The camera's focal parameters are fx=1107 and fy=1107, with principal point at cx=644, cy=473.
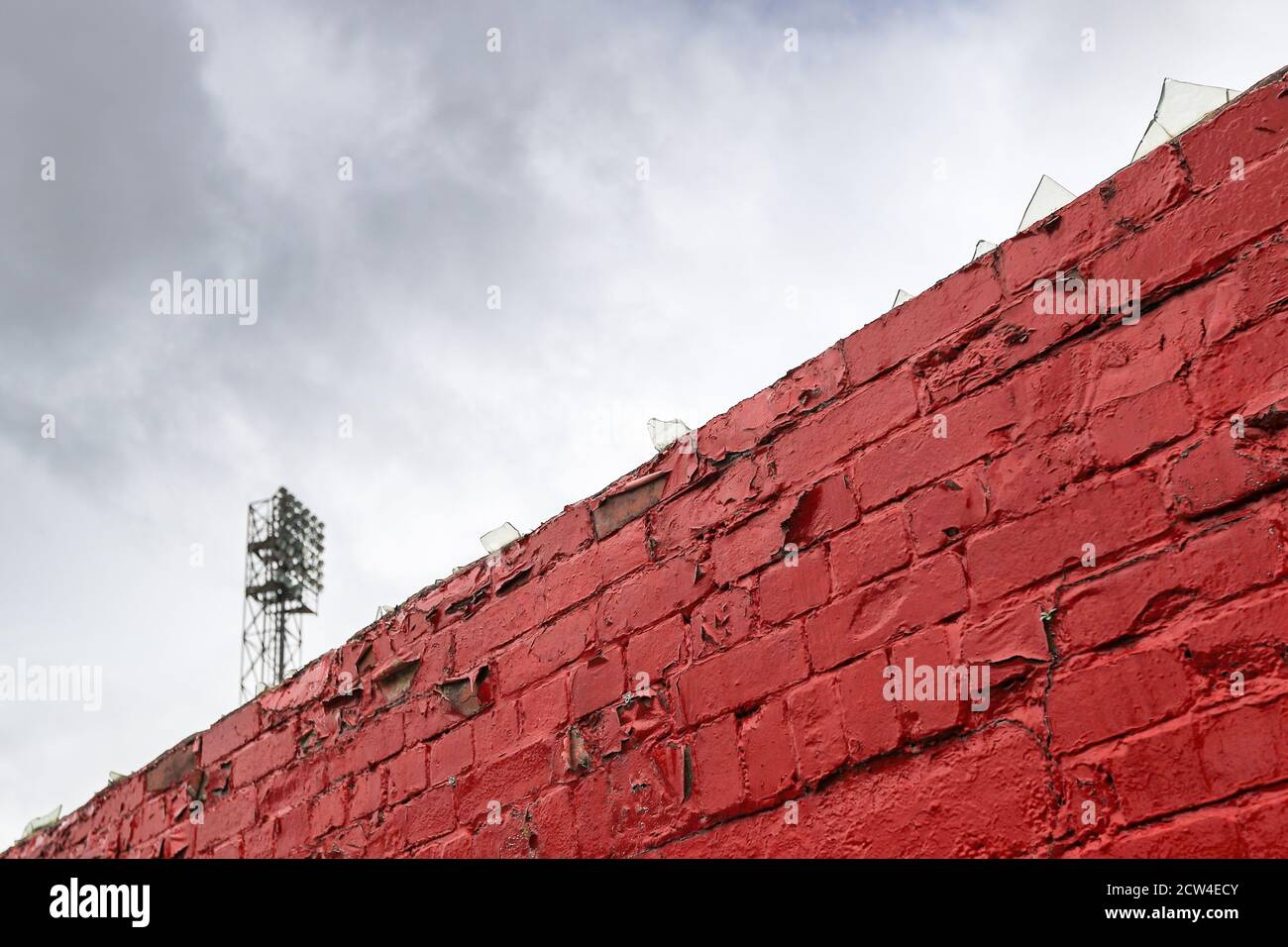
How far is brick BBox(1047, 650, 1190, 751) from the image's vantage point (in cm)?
257

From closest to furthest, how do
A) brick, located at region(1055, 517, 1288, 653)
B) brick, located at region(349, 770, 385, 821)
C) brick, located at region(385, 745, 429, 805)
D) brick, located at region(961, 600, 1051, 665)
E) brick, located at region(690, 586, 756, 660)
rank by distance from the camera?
1. brick, located at region(1055, 517, 1288, 653)
2. brick, located at region(961, 600, 1051, 665)
3. brick, located at region(690, 586, 756, 660)
4. brick, located at region(385, 745, 429, 805)
5. brick, located at region(349, 770, 385, 821)

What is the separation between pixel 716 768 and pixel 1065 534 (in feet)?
4.19

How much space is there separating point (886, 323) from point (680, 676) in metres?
1.32

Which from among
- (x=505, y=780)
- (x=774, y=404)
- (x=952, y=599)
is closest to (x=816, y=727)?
(x=952, y=599)

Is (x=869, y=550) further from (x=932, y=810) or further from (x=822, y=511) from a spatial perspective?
(x=932, y=810)

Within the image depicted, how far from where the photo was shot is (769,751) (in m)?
3.29

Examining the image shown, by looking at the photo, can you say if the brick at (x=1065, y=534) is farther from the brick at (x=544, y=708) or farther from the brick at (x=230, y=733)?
the brick at (x=230, y=733)

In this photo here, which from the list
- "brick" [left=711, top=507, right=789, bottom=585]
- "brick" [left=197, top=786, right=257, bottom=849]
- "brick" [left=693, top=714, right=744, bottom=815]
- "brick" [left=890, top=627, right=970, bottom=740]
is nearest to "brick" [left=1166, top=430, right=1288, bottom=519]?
"brick" [left=890, top=627, right=970, bottom=740]

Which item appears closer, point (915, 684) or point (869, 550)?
point (915, 684)

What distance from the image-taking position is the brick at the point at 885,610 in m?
3.04

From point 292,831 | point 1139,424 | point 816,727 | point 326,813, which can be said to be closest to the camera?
point 1139,424

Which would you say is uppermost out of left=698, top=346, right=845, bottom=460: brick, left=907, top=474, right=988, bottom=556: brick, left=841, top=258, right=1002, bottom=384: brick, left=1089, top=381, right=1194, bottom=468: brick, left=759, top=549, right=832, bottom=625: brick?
left=841, top=258, right=1002, bottom=384: brick

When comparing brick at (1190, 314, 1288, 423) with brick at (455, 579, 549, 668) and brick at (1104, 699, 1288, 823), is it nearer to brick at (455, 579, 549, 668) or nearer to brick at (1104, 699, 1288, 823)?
brick at (1104, 699, 1288, 823)
